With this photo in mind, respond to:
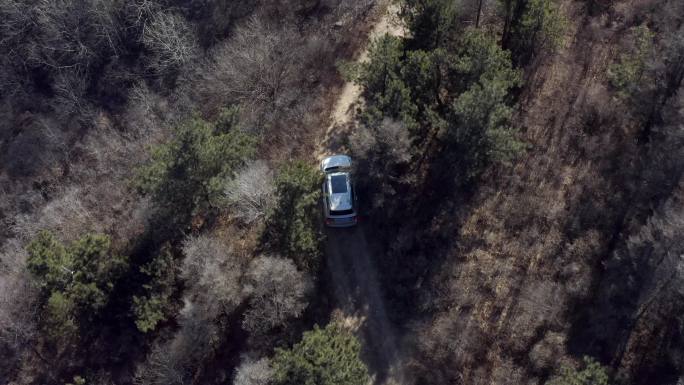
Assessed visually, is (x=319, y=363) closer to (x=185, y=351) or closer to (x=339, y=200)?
(x=339, y=200)

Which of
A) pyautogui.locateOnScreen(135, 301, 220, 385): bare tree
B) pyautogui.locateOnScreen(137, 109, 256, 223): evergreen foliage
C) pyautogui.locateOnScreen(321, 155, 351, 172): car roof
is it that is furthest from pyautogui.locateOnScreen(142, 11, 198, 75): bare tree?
pyautogui.locateOnScreen(135, 301, 220, 385): bare tree

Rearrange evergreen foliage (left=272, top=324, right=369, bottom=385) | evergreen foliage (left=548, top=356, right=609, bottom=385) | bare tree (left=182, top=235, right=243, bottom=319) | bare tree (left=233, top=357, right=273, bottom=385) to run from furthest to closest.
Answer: bare tree (left=182, top=235, right=243, bottom=319) → bare tree (left=233, top=357, right=273, bottom=385) → evergreen foliage (left=548, top=356, right=609, bottom=385) → evergreen foliage (left=272, top=324, right=369, bottom=385)

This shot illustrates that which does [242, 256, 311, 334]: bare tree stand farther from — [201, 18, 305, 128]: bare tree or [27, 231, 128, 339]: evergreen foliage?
[201, 18, 305, 128]: bare tree

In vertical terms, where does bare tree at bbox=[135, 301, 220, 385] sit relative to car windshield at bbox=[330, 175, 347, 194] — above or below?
below

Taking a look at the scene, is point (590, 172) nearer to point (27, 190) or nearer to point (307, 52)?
point (307, 52)

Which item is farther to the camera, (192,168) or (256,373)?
(192,168)

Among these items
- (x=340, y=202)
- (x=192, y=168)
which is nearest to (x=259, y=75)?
(x=192, y=168)

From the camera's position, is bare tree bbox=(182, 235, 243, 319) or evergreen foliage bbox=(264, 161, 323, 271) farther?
bare tree bbox=(182, 235, 243, 319)
